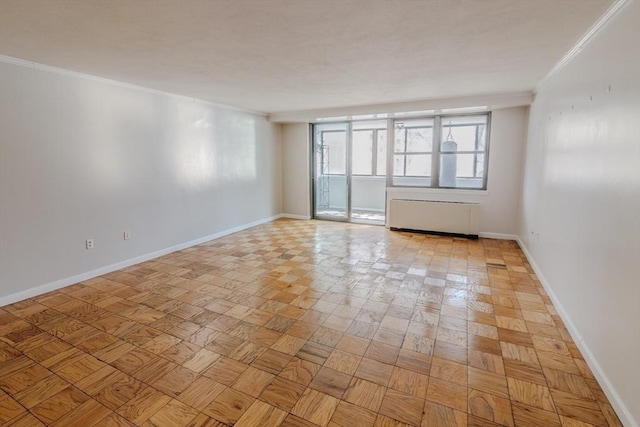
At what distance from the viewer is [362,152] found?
788cm

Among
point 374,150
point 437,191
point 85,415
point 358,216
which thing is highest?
point 374,150

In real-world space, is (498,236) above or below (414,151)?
below

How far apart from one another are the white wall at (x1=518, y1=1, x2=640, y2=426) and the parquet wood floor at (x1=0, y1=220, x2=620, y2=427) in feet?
0.75

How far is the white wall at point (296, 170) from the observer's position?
279 inches

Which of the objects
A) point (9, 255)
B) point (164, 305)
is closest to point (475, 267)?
point (164, 305)

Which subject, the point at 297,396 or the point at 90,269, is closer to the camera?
the point at 297,396

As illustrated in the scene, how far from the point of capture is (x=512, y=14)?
7.07ft

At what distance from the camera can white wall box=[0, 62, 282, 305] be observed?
306 centimetres

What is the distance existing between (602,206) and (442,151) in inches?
157

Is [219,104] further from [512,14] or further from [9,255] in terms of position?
[512,14]

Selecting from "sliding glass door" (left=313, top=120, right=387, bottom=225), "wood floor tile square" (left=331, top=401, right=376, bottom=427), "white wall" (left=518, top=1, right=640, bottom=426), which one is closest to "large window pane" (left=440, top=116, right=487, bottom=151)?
"sliding glass door" (left=313, top=120, right=387, bottom=225)

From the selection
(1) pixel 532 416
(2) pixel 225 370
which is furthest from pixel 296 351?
(1) pixel 532 416

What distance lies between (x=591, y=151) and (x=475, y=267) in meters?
2.09

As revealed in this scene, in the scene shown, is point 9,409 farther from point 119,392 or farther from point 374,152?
point 374,152
